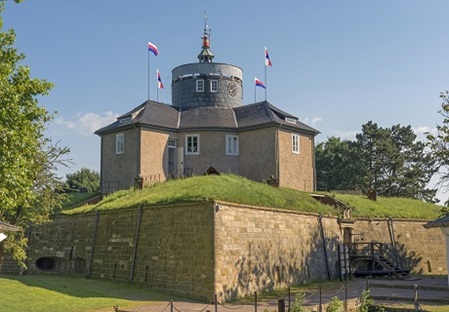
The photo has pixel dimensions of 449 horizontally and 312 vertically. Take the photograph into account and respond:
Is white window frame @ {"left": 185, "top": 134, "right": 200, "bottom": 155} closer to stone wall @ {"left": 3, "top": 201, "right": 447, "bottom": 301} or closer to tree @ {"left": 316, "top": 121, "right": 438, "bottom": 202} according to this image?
stone wall @ {"left": 3, "top": 201, "right": 447, "bottom": 301}

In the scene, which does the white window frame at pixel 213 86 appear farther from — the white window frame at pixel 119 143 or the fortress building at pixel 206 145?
the white window frame at pixel 119 143

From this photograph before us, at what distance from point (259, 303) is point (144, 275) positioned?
5.87m

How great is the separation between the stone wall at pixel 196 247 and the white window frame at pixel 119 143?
7373 mm

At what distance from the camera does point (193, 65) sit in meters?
40.1

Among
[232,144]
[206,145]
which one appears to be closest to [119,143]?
[206,145]

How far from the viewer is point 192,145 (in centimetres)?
3575

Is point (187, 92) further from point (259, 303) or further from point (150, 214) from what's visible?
point (259, 303)

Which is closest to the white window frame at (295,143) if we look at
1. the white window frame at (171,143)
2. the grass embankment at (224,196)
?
the grass embankment at (224,196)

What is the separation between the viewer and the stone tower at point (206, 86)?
39.4 meters

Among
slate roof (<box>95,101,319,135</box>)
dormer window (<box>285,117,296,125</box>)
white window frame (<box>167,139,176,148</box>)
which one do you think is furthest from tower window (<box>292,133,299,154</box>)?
white window frame (<box>167,139,176,148</box>)

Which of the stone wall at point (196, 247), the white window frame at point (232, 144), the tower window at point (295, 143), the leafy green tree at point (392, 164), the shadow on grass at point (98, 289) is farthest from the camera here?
the leafy green tree at point (392, 164)

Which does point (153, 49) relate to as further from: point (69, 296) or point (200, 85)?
point (69, 296)

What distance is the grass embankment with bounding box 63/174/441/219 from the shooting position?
23189 mm

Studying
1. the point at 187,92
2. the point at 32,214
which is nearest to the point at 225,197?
the point at 32,214
